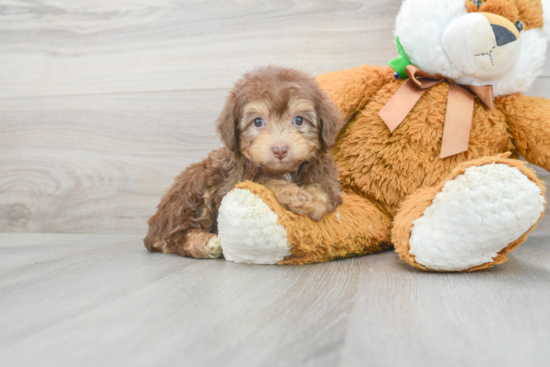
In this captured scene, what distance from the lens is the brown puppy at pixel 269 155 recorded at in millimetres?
1362

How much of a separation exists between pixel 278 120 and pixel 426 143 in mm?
569

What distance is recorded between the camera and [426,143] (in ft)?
5.20

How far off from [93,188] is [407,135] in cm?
168

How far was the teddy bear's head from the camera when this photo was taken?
146 centimetres

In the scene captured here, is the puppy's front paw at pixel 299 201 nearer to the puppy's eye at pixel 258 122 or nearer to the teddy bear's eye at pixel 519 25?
the puppy's eye at pixel 258 122

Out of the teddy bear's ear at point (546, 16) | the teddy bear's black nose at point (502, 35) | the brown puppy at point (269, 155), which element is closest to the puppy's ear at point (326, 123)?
the brown puppy at point (269, 155)

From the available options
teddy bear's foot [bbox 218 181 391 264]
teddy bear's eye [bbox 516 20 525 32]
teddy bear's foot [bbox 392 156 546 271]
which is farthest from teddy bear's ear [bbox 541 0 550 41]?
teddy bear's foot [bbox 218 181 391 264]

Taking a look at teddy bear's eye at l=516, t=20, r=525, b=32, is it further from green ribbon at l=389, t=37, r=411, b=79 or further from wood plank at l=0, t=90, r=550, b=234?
wood plank at l=0, t=90, r=550, b=234

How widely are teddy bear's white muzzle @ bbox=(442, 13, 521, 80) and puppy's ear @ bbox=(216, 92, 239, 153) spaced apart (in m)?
0.75

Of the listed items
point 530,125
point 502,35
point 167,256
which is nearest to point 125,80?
point 167,256

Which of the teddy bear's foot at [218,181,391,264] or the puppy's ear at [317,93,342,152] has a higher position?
the puppy's ear at [317,93,342,152]

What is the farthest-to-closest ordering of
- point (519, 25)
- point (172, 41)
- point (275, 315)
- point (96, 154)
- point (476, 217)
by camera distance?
point (96, 154) < point (172, 41) < point (519, 25) < point (476, 217) < point (275, 315)

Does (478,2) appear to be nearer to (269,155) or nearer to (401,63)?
(401,63)

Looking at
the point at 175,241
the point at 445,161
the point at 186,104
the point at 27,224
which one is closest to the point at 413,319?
the point at 445,161
